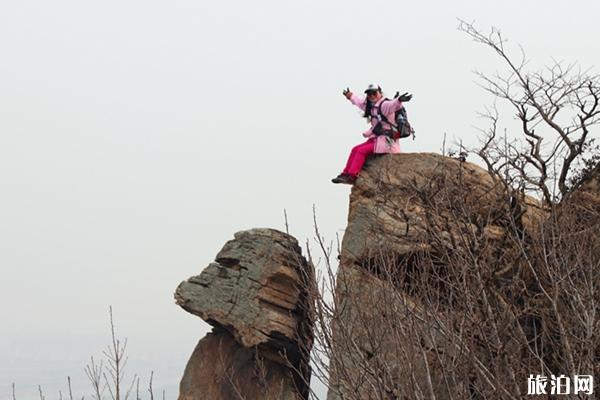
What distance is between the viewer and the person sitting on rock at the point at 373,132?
14.7m

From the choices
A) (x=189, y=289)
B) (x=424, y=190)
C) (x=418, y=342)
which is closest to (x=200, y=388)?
(x=189, y=289)

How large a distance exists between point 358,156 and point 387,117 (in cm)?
101

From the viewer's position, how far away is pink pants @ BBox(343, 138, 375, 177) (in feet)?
49.4

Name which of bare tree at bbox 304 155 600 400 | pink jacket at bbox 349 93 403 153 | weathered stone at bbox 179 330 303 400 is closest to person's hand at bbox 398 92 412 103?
pink jacket at bbox 349 93 403 153

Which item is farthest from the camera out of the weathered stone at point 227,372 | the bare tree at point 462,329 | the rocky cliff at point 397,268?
the weathered stone at point 227,372

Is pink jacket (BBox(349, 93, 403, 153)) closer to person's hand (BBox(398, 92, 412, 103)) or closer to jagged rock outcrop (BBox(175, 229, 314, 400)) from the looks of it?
person's hand (BBox(398, 92, 412, 103))

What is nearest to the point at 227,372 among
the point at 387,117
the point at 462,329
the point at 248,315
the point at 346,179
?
the point at 248,315

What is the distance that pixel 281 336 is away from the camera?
52.7 feet

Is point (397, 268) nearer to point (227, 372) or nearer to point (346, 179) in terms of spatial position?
point (346, 179)

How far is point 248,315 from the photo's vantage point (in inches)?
635

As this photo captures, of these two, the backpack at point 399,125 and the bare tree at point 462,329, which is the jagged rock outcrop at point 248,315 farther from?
the bare tree at point 462,329

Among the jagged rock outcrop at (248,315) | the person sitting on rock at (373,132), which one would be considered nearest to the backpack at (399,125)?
the person sitting on rock at (373,132)

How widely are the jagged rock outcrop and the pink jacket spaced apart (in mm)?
3015

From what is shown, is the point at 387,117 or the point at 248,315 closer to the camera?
the point at 387,117
